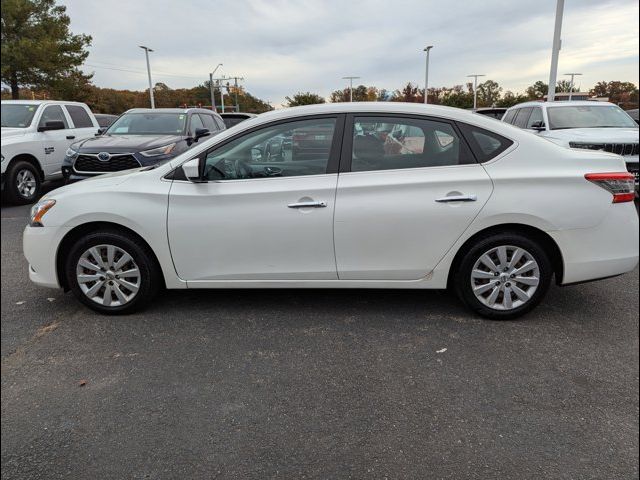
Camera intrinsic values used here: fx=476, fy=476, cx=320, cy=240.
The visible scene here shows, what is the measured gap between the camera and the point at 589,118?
862cm

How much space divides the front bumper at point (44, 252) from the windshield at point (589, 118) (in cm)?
804

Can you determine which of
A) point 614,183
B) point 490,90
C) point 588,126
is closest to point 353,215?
point 614,183

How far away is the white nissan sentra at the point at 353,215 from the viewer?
3.36m

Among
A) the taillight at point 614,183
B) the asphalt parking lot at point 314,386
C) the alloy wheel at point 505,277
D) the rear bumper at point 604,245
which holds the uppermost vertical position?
the taillight at point 614,183

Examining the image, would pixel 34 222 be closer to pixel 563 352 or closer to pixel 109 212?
pixel 109 212

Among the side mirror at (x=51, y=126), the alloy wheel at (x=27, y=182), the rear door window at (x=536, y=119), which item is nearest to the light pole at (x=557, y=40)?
the rear door window at (x=536, y=119)

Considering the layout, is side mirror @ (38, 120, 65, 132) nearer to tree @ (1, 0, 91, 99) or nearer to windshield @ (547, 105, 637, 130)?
tree @ (1, 0, 91, 99)

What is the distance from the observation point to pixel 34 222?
11.7 ft

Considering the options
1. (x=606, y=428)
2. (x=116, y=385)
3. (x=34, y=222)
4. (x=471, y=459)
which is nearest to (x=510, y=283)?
(x=606, y=428)

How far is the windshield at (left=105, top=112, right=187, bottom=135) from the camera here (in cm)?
911

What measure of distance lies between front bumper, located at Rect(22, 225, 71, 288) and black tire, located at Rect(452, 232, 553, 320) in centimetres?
297

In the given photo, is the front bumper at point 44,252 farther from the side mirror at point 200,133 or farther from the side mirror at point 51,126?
the side mirror at point 51,126

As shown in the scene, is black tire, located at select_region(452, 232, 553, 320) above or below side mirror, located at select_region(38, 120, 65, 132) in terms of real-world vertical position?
below

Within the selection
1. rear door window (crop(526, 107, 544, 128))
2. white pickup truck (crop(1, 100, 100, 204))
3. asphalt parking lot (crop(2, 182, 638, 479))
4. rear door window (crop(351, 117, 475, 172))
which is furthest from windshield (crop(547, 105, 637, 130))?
white pickup truck (crop(1, 100, 100, 204))
